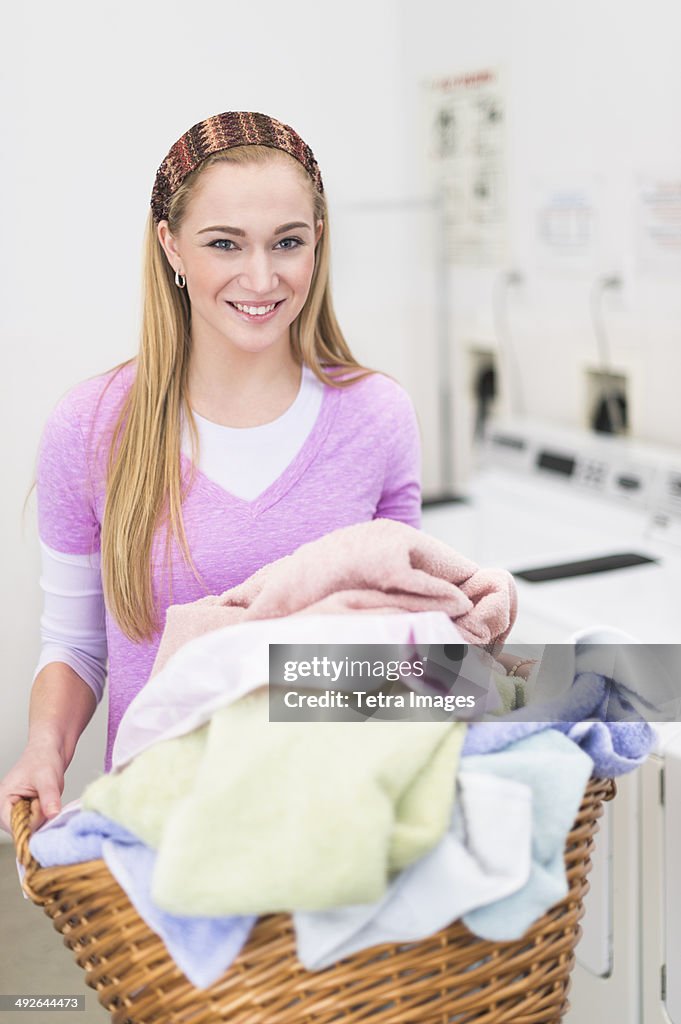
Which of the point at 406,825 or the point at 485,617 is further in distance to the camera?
the point at 485,617

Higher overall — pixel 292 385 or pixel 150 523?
pixel 292 385

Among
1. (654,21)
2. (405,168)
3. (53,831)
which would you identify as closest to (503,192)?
(405,168)

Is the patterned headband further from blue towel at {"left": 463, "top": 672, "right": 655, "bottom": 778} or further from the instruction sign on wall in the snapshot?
the instruction sign on wall

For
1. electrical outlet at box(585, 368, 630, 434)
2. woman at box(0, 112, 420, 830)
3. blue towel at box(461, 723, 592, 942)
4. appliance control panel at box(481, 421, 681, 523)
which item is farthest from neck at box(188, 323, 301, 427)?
electrical outlet at box(585, 368, 630, 434)

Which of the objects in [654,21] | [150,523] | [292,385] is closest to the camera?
[150,523]

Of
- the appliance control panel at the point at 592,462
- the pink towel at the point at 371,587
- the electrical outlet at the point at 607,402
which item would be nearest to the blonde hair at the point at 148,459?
the pink towel at the point at 371,587

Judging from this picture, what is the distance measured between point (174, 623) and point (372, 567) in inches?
7.7

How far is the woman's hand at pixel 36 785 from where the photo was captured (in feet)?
2.91

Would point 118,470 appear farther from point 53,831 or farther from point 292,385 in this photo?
point 53,831

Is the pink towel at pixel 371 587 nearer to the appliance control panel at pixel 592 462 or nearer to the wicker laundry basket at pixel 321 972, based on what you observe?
the wicker laundry basket at pixel 321 972

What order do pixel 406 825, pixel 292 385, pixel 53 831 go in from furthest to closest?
pixel 292 385, pixel 53 831, pixel 406 825

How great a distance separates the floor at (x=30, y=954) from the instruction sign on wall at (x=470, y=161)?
5.34ft

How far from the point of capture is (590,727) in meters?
0.76

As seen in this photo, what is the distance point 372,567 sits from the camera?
0.77m
